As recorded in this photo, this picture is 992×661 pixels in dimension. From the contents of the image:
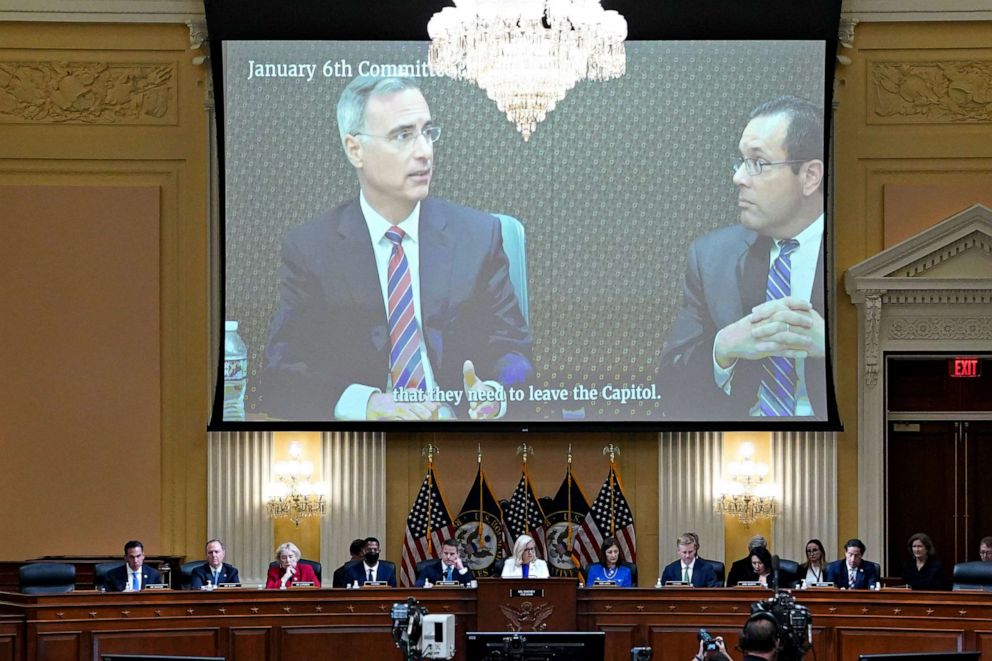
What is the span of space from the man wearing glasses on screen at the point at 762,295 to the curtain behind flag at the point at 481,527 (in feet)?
6.09

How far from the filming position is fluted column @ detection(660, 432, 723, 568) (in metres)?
15.4

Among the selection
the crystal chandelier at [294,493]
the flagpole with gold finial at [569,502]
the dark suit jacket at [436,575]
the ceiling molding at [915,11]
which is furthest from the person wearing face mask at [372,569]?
the ceiling molding at [915,11]

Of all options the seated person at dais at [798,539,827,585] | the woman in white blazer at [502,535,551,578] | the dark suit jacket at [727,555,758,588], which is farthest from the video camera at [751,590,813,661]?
the seated person at dais at [798,539,827,585]

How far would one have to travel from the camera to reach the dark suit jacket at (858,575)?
13289mm

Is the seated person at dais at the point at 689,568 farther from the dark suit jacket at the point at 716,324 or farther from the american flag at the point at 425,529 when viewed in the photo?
the american flag at the point at 425,529

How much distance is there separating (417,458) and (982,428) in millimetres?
5302

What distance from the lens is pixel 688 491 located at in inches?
607

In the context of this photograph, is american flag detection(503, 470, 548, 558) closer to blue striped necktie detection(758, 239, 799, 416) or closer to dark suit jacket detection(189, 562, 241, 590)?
blue striped necktie detection(758, 239, 799, 416)

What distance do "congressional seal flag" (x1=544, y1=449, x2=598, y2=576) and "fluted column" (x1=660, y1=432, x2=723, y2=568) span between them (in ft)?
2.47

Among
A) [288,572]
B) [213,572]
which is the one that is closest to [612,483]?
[288,572]

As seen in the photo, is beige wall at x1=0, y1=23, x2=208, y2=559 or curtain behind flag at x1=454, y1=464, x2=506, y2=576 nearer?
curtain behind flag at x1=454, y1=464, x2=506, y2=576

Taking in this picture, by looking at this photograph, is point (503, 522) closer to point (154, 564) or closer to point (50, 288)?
point (154, 564)

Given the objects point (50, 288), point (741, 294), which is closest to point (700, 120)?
point (741, 294)

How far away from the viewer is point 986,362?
622 inches
